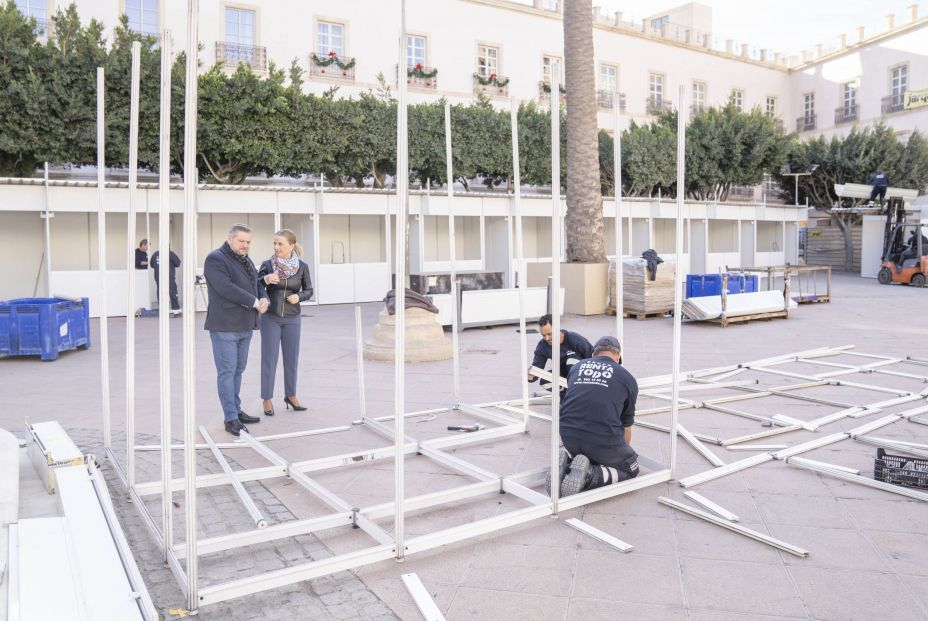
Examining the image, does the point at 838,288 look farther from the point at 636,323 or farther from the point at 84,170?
the point at 84,170

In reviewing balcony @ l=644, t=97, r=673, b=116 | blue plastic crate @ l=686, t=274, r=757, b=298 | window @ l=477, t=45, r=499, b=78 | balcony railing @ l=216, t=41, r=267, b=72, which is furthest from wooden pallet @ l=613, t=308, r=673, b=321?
balcony @ l=644, t=97, r=673, b=116

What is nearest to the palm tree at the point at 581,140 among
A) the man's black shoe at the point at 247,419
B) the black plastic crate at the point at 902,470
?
the man's black shoe at the point at 247,419

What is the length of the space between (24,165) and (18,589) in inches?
700

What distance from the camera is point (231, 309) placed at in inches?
255

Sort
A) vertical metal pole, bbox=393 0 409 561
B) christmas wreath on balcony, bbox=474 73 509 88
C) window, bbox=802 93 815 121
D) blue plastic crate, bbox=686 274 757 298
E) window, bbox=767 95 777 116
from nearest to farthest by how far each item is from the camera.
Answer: vertical metal pole, bbox=393 0 409 561 < blue plastic crate, bbox=686 274 757 298 < christmas wreath on balcony, bbox=474 73 509 88 < window, bbox=802 93 815 121 < window, bbox=767 95 777 116

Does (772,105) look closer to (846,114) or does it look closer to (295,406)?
(846,114)

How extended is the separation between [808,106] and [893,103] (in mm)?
5407

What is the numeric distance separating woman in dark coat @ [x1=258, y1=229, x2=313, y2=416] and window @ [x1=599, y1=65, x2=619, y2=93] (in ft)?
101

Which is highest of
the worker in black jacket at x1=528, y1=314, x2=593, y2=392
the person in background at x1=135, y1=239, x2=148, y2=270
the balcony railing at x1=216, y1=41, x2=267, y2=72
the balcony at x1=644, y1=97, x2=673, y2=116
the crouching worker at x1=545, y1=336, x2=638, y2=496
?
the balcony at x1=644, y1=97, x2=673, y2=116

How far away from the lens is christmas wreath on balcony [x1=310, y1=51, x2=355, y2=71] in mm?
26922

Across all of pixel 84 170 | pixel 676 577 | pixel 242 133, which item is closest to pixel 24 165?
pixel 84 170

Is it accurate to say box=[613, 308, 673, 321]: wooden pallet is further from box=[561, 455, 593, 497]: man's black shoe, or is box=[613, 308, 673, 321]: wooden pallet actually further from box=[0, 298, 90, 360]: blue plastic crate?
box=[561, 455, 593, 497]: man's black shoe

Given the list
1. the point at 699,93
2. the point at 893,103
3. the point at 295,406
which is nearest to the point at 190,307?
the point at 295,406

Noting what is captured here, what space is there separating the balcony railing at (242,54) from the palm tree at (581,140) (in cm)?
1362
